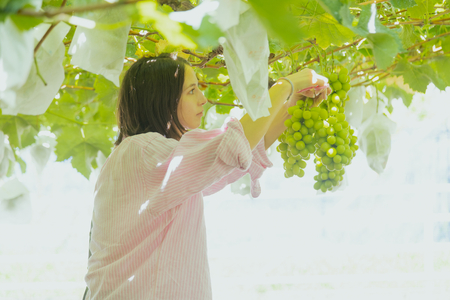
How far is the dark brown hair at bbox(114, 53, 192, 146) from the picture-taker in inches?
33.4

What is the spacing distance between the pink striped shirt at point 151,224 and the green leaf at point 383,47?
0.97 ft

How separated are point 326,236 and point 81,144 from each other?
9.08 ft

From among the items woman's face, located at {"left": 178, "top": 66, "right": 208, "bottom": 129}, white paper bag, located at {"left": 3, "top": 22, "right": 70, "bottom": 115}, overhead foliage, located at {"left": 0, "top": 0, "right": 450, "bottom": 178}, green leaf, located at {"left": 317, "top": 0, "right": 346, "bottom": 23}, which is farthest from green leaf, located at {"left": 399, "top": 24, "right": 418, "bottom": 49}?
white paper bag, located at {"left": 3, "top": 22, "right": 70, "bottom": 115}

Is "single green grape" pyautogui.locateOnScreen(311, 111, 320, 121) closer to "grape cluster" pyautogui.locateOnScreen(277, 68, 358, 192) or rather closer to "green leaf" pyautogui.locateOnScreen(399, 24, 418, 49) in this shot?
"grape cluster" pyautogui.locateOnScreen(277, 68, 358, 192)

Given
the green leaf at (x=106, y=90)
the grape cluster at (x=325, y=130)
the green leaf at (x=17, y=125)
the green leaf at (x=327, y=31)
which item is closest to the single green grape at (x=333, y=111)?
the grape cluster at (x=325, y=130)

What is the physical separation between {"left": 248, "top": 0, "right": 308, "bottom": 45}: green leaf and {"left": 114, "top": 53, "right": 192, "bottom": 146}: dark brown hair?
0.69 meters

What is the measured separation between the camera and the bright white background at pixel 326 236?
3.50m

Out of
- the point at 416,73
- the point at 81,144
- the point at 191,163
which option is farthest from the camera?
the point at 81,144

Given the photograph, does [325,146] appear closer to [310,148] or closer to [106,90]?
[310,148]

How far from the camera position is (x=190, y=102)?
0.86m

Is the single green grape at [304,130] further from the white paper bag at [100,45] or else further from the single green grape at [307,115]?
the white paper bag at [100,45]

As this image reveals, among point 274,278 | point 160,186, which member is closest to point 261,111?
point 160,186

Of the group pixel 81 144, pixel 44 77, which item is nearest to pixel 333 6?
pixel 44 77

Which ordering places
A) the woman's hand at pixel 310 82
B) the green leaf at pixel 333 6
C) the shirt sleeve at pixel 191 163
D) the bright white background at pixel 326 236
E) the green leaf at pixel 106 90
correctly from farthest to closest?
the bright white background at pixel 326 236
the green leaf at pixel 106 90
the woman's hand at pixel 310 82
the shirt sleeve at pixel 191 163
the green leaf at pixel 333 6
